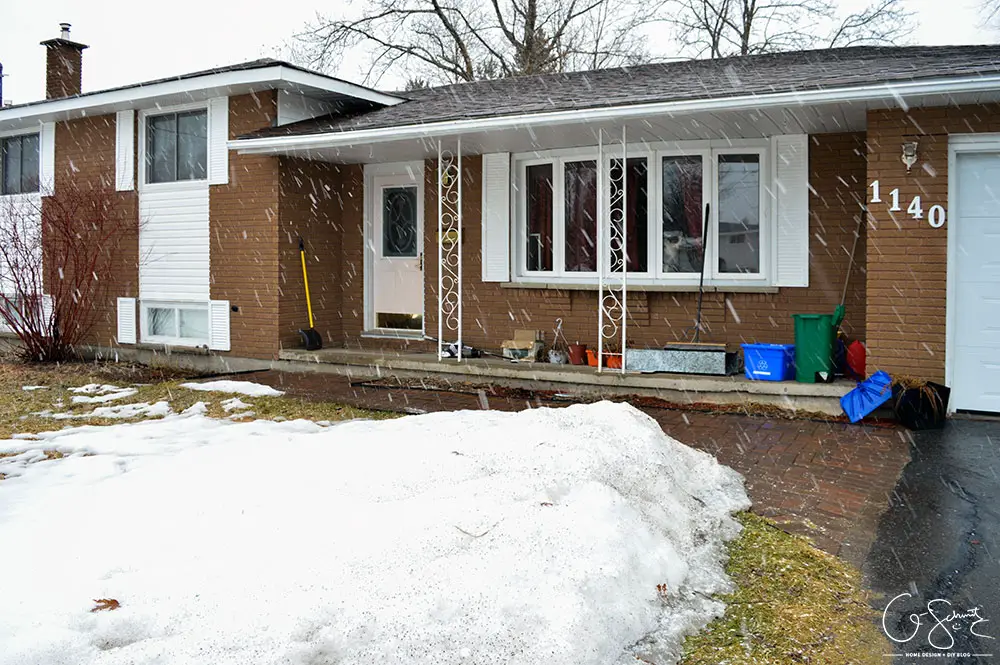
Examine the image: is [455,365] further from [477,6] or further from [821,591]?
[477,6]

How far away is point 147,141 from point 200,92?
1545 millimetres

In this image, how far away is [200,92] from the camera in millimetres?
11016

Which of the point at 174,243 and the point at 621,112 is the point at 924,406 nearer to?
the point at 621,112

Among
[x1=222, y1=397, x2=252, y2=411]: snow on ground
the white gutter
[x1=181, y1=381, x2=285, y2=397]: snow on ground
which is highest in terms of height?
the white gutter

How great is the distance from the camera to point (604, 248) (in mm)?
9352

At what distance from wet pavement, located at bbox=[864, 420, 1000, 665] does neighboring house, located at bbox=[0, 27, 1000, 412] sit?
1.84m

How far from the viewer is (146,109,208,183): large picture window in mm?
11484

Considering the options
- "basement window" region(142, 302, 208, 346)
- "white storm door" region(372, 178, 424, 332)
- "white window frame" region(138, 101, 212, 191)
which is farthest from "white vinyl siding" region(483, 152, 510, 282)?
"basement window" region(142, 302, 208, 346)

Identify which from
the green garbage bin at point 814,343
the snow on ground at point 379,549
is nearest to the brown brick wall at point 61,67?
the snow on ground at point 379,549

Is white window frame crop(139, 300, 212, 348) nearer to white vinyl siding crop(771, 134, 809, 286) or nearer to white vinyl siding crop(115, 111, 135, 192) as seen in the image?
white vinyl siding crop(115, 111, 135, 192)

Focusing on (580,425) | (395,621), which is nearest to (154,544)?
(395,621)

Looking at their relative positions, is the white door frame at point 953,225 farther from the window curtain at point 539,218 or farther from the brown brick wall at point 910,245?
the window curtain at point 539,218

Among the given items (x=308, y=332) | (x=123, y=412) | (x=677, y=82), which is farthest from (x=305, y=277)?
(x=677, y=82)

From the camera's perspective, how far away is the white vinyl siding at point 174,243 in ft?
37.5
